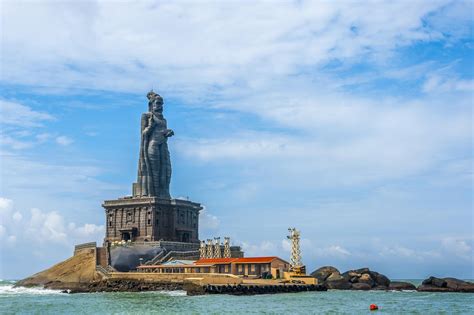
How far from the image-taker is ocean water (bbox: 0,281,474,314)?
55000 millimetres

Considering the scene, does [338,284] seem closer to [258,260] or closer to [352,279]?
[352,279]

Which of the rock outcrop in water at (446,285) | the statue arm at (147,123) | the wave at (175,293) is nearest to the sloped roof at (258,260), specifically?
the wave at (175,293)

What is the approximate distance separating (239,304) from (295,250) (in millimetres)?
22050

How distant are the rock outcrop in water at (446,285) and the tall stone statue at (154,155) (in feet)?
137

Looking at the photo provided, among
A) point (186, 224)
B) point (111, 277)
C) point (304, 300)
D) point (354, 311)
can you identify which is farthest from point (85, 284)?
point (354, 311)

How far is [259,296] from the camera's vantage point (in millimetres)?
69688

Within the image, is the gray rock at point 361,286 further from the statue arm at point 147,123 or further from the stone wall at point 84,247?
the statue arm at point 147,123

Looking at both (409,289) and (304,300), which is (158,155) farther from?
(304,300)

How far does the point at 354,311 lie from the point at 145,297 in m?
21.5

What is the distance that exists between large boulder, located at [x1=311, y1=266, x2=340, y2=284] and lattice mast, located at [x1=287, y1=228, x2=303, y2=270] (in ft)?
24.1

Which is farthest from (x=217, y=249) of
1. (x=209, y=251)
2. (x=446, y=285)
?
(x=446, y=285)

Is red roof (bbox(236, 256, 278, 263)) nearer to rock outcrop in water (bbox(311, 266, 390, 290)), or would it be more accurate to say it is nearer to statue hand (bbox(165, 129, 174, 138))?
rock outcrop in water (bbox(311, 266, 390, 290))

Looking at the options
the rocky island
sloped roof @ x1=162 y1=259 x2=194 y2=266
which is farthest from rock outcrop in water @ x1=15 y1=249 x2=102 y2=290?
sloped roof @ x1=162 y1=259 x2=194 y2=266

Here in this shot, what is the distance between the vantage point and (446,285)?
83375 mm
